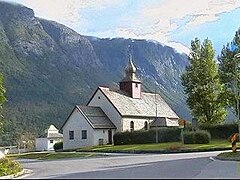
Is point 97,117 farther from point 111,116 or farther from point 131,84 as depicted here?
point 131,84

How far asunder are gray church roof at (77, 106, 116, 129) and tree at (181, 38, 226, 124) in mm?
13373

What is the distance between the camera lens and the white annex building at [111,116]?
2822 inches

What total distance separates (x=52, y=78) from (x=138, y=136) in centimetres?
10013

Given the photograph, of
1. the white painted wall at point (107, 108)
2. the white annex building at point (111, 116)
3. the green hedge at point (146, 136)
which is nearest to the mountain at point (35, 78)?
the white annex building at point (111, 116)

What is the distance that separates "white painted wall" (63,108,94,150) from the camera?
70794 millimetres

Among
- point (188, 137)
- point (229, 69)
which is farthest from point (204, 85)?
point (188, 137)

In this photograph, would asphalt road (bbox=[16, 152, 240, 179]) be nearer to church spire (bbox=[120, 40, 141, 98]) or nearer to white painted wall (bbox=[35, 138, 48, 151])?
church spire (bbox=[120, 40, 141, 98])

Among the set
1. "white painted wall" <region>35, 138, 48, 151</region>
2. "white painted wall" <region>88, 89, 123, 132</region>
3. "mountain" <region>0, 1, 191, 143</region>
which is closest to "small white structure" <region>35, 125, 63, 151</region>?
"white painted wall" <region>35, 138, 48, 151</region>

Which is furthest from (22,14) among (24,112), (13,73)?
(24,112)

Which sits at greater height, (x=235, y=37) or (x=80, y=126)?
(x=235, y=37)

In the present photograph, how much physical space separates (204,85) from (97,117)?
17156 millimetres

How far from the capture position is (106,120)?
245 ft

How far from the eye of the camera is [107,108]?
75812 millimetres

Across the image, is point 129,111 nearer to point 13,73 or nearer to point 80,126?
point 80,126
